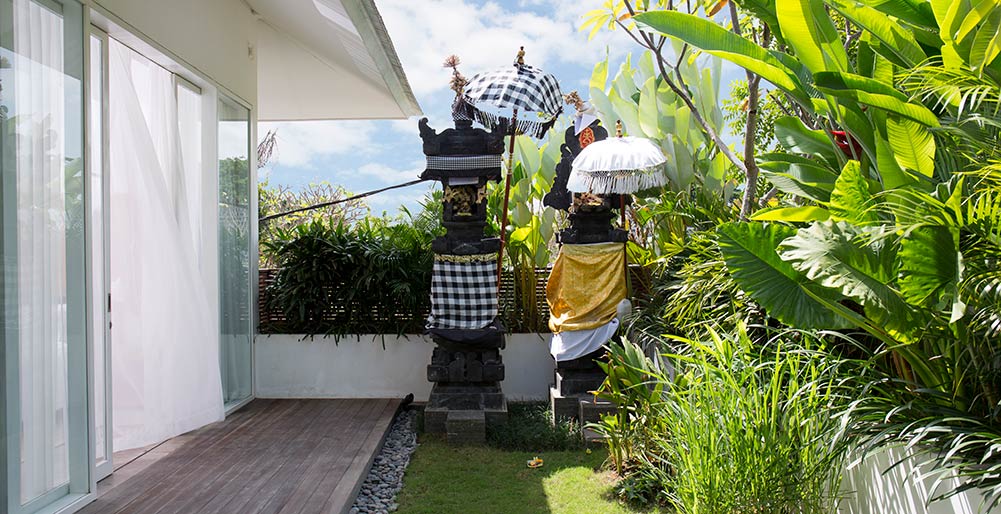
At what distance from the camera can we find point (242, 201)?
590 cm

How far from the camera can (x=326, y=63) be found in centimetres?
704

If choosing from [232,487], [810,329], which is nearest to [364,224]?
[232,487]

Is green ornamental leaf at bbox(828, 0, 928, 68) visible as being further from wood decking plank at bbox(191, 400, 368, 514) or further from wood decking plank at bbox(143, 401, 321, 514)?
wood decking plank at bbox(143, 401, 321, 514)

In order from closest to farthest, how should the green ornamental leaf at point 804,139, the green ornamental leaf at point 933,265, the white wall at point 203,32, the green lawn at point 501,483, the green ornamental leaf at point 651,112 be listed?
1. the green ornamental leaf at point 933,265
2. the green ornamental leaf at point 804,139
3. the green lawn at point 501,483
4. the white wall at point 203,32
5. the green ornamental leaf at point 651,112

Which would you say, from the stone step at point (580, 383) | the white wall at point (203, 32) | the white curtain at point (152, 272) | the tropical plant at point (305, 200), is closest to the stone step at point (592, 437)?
the stone step at point (580, 383)

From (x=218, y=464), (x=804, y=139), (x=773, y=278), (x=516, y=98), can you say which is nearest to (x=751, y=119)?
(x=804, y=139)

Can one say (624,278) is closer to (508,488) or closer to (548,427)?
(548,427)

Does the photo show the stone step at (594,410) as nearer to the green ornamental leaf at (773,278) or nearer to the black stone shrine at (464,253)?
the black stone shrine at (464,253)

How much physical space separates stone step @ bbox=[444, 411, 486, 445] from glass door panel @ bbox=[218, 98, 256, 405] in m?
1.82

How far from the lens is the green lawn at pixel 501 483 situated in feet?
12.8

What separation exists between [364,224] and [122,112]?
2568 mm

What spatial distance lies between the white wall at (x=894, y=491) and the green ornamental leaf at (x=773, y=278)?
519mm

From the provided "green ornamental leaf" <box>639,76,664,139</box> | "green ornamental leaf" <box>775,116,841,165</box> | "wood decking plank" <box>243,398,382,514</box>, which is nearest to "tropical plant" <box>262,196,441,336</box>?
"wood decking plank" <box>243,398,382,514</box>

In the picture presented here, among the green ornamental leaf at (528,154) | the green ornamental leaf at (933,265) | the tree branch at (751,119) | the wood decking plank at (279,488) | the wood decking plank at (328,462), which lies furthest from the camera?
the green ornamental leaf at (528,154)
